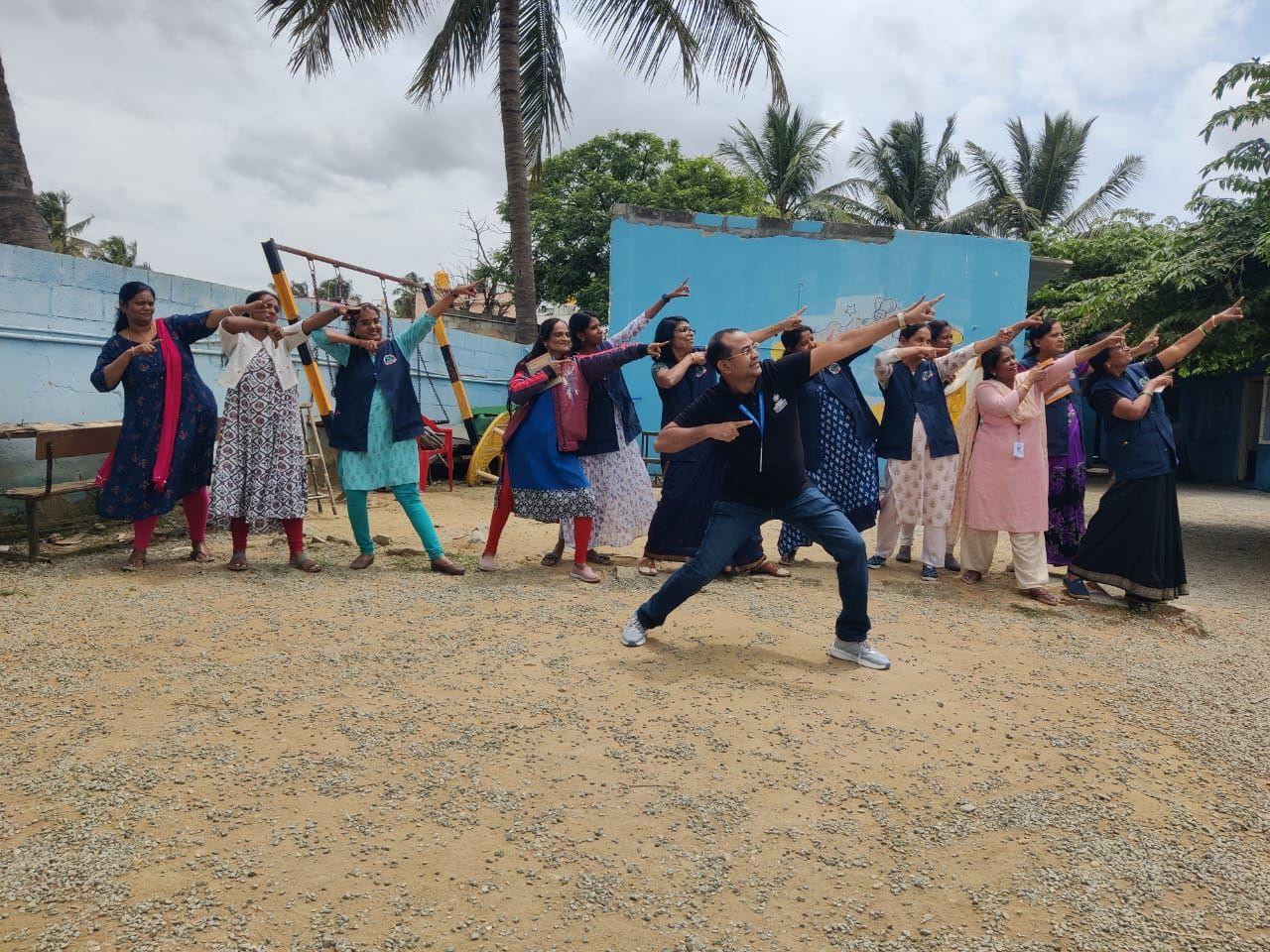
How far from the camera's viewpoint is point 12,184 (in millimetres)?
8039

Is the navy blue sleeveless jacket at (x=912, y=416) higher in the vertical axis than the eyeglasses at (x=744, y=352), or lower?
lower

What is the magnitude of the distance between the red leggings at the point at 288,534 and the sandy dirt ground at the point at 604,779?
783mm

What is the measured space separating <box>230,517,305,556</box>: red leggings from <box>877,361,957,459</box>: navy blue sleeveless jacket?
399 cm

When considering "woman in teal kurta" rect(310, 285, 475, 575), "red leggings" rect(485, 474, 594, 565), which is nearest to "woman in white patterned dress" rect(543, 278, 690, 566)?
"red leggings" rect(485, 474, 594, 565)

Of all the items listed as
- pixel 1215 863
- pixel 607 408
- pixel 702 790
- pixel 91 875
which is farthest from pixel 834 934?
pixel 607 408

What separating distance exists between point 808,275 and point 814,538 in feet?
27.6

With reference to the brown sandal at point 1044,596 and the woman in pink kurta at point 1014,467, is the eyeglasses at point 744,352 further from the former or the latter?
the brown sandal at point 1044,596

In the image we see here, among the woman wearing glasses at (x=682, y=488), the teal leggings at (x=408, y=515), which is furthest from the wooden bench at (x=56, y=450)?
the woman wearing glasses at (x=682, y=488)

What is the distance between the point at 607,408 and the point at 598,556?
3.65 feet

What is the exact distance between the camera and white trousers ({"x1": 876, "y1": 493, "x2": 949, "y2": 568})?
6.20 m

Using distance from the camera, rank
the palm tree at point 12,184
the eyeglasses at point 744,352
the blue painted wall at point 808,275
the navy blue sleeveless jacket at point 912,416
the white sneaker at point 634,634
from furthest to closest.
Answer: the blue painted wall at point 808,275 < the palm tree at point 12,184 < the navy blue sleeveless jacket at point 912,416 < the white sneaker at point 634,634 < the eyeglasses at point 744,352

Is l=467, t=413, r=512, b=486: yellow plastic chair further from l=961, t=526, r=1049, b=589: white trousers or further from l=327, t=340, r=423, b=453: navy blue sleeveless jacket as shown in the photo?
l=961, t=526, r=1049, b=589: white trousers

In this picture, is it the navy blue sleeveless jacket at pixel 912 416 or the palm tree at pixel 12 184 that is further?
the palm tree at pixel 12 184

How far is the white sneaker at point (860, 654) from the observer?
153 inches
